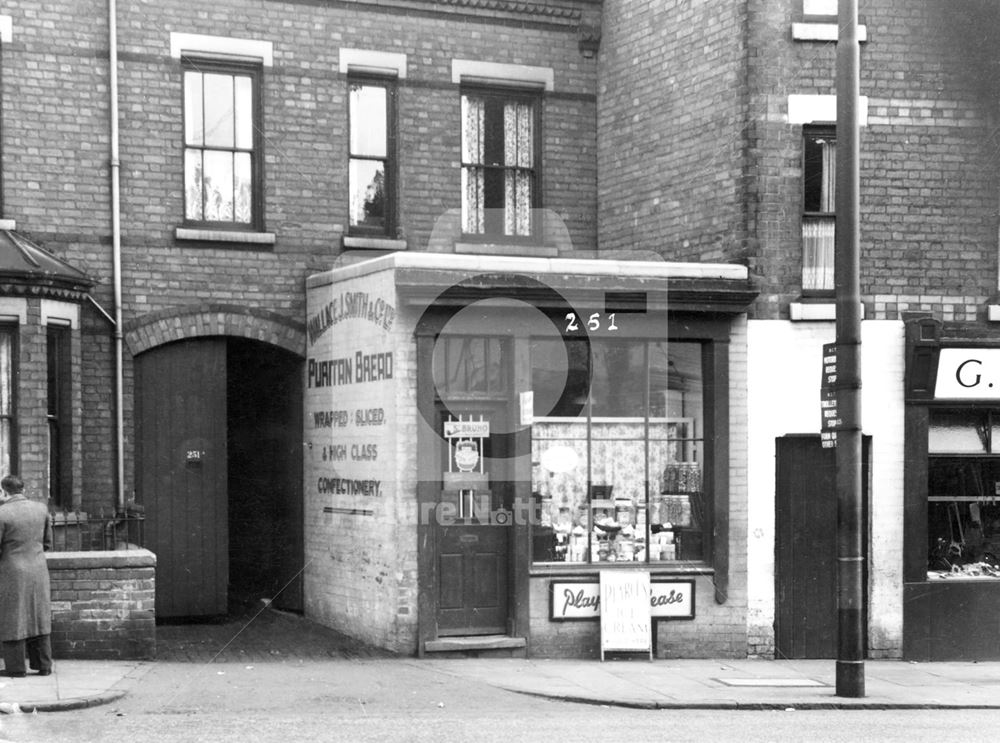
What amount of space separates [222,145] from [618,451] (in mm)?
5827

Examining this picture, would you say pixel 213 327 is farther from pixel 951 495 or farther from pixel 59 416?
pixel 951 495

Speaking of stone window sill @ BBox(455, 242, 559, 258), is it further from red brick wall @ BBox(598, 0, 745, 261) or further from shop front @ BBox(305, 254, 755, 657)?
shop front @ BBox(305, 254, 755, 657)

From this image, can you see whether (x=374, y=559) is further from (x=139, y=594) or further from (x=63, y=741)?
(x=63, y=741)

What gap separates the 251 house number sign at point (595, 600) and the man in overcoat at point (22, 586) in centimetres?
524

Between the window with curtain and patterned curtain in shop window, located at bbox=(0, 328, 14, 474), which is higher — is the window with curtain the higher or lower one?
the higher one

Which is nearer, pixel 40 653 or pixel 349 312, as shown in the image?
pixel 40 653

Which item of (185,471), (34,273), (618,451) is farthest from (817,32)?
(34,273)

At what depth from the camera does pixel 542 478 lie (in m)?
15.1

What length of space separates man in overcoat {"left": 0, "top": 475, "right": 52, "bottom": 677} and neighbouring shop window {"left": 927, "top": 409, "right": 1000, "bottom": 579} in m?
9.57

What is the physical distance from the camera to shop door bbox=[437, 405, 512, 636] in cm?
1475

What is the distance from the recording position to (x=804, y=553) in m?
15.4

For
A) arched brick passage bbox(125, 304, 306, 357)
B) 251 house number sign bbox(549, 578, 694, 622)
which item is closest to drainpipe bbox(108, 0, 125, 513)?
arched brick passage bbox(125, 304, 306, 357)

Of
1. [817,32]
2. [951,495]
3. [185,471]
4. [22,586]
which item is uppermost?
[817,32]

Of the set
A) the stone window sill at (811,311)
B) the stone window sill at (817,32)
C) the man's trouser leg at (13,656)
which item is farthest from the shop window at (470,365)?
the man's trouser leg at (13,656)
